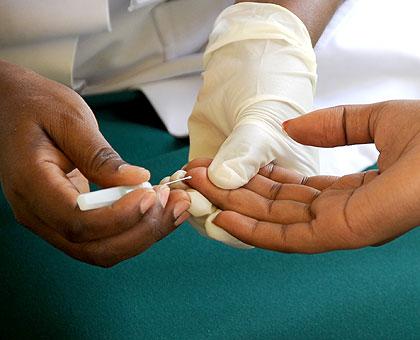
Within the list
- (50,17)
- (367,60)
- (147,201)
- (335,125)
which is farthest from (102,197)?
(367,60)

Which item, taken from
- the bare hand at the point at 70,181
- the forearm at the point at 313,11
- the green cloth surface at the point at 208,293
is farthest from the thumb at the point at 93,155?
the forearm at the point at 313,11

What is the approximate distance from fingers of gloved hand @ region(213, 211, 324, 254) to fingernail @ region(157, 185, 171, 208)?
7cm

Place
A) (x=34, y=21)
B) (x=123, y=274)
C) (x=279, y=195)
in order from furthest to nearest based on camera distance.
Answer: (x=34, y=21)
(x=123, y=274)
(x=279, y=195)

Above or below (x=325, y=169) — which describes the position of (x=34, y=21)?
above

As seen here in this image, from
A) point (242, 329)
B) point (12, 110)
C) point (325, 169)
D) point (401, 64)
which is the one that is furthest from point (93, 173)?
point (401, 64)

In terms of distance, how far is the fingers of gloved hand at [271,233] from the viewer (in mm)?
810

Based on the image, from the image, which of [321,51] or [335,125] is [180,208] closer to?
[335,125]

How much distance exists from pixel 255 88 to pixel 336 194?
0.65ft

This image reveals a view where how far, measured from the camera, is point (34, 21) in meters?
1.13

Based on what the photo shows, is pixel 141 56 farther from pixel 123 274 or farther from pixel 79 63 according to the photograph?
pixel 123 274

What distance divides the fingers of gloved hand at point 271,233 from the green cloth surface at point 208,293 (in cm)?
15

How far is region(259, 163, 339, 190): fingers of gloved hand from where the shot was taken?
0.89 meters

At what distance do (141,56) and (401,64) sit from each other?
16.5 inches

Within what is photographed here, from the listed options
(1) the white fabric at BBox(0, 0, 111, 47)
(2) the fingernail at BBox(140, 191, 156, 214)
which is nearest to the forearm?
(1) the white fabric at BBox(0, 0, 111, 47)
